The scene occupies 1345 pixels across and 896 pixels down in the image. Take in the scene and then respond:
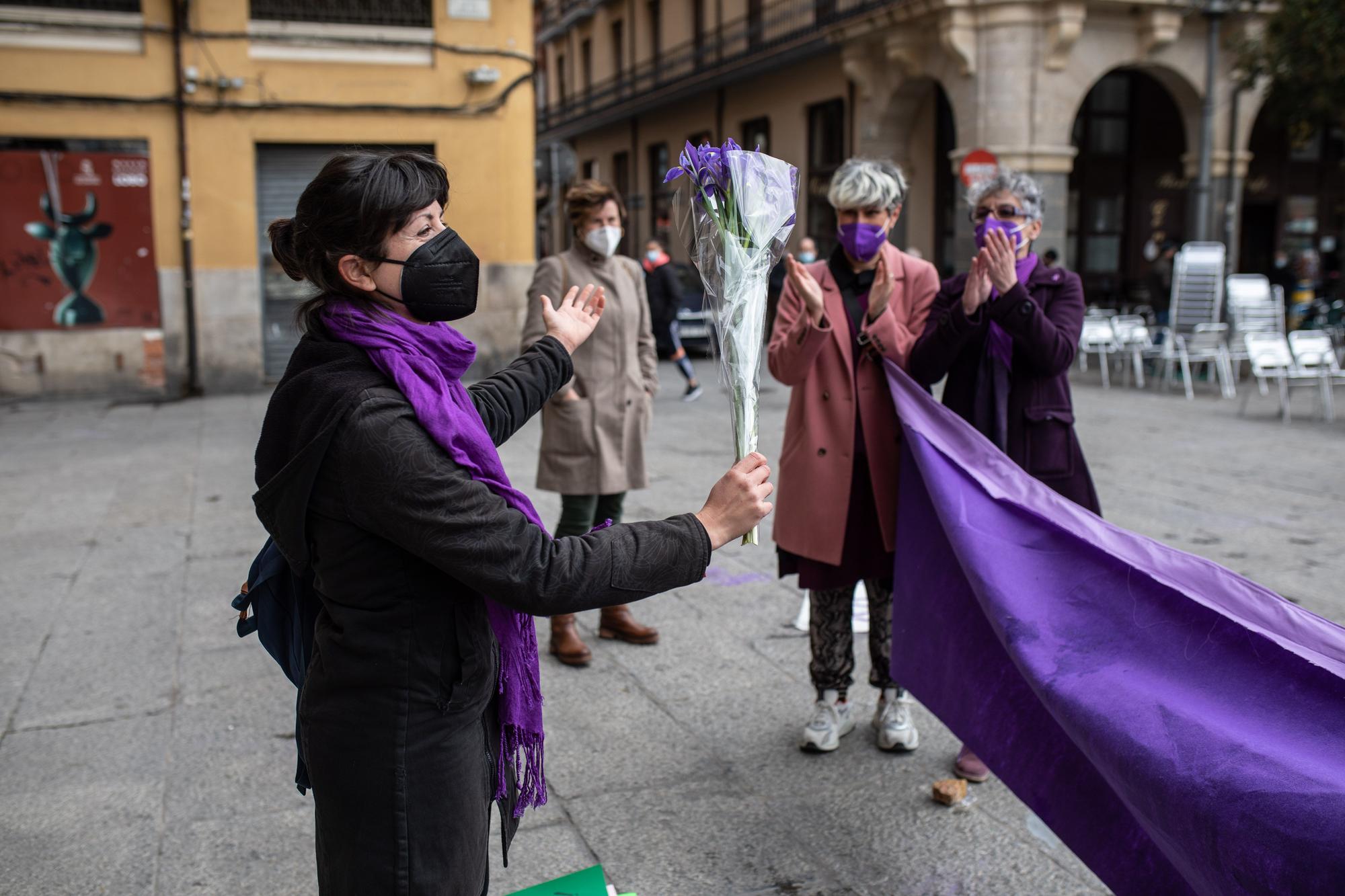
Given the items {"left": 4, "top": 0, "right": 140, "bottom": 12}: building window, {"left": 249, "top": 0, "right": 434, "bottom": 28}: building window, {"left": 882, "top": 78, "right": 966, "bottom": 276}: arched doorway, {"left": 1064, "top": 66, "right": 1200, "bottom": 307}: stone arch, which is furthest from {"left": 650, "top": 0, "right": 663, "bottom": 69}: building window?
{"left": 4, "top": 0, "right": 140, "bottom": 12}: building window

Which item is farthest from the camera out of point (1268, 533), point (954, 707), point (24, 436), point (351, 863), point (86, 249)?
point (86, 249)

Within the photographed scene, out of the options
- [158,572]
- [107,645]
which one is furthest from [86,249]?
[107,645]

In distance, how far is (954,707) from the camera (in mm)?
3092

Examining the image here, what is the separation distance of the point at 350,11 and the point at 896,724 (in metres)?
12.7

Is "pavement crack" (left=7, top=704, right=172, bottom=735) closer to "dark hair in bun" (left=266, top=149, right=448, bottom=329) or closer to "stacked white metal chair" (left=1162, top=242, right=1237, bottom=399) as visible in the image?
"dark hair in bun" (left=266, top=149, right=448, bottom=329)

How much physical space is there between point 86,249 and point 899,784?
41.3ft

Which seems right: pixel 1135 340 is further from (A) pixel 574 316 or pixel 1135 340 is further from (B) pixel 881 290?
(A) pixel 574 316

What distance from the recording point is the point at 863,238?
11.3 feet

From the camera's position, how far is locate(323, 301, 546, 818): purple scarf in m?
1.80

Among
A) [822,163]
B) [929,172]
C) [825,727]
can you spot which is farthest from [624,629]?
[822,163]

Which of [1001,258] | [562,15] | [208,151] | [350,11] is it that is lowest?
[1001,258]

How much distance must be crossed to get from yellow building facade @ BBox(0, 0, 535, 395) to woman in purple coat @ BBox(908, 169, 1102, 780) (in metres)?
11.2

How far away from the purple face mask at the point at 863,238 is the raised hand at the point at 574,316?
111 centimetres

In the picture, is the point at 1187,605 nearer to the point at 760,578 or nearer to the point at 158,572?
the point at 760,578
